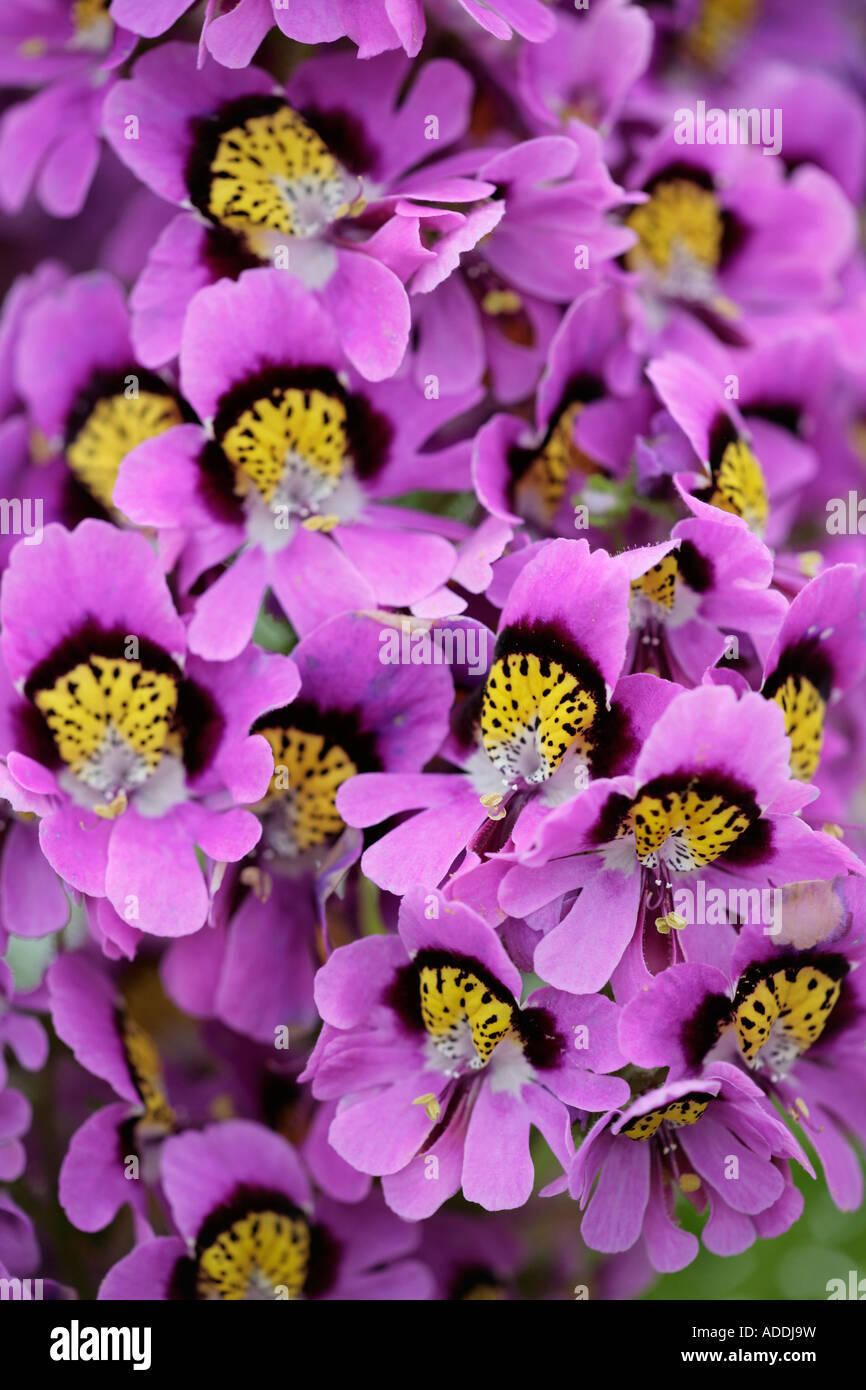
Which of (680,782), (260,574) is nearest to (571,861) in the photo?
(680,782)

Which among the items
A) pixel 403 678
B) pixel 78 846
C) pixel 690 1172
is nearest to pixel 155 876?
pixel 78 846

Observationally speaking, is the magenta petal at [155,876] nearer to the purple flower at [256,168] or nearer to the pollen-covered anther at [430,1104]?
the pollen-covered anther at [430,1104]

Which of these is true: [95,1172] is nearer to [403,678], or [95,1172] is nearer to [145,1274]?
[145,1274]

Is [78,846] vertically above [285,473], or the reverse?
[285,473]

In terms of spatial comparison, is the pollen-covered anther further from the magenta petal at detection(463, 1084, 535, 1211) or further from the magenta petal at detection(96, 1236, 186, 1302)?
the magenta petal at detection(96, 1236, 186, 1302)

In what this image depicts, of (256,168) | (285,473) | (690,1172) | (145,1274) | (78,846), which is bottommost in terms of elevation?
(145,1274)

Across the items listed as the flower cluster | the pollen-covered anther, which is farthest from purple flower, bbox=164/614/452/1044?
the pollen-covered anther

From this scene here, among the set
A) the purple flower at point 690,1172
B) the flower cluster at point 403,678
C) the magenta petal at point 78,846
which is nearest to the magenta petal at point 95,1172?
the flower cluster at point 403,678

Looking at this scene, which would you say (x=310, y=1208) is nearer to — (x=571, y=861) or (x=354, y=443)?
(x=571, y=861)
